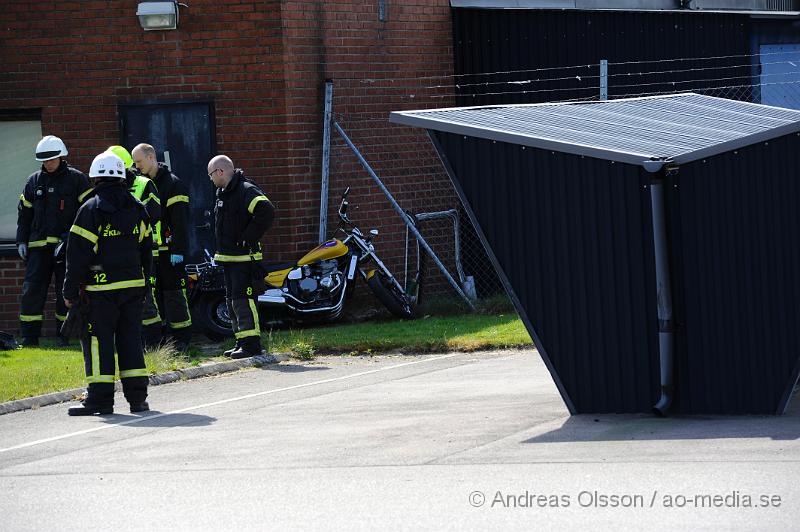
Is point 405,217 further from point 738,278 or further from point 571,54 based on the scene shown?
point 738,278

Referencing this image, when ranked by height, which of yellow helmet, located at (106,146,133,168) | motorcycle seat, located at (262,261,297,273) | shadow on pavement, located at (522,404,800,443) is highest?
yellow helmet, located at (106,146,133,168)

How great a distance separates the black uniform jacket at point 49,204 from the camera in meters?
13.8

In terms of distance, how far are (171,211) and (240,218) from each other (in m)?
0.82

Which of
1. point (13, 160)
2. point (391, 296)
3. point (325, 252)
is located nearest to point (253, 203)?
point (325, 252)

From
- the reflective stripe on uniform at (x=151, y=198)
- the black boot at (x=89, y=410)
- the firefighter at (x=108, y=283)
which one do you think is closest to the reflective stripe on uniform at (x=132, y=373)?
the firefighter at (x=108, y=283)

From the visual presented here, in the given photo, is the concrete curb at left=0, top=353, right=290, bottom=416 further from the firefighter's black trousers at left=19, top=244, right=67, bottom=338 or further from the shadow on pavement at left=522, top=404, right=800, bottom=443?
the shadow on pavement at left=522, top=404, right=800, bottom=443

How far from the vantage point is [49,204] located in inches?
548

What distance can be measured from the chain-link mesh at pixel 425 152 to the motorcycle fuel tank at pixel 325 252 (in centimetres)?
113

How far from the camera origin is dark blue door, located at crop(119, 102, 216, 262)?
15844mm

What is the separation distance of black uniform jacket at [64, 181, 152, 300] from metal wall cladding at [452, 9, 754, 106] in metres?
7.29

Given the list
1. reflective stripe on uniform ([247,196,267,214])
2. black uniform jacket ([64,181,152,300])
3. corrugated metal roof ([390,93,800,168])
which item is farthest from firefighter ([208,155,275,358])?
corrugated metal roof ([390,93,800,168])

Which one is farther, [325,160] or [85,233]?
[325,160]

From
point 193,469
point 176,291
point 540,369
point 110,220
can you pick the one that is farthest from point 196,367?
point 193,469

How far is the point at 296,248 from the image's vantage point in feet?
52.3
